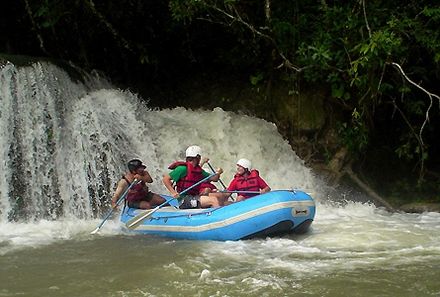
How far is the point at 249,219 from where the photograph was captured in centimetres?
616

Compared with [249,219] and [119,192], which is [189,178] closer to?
[119,192]

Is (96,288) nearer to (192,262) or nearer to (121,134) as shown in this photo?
(192,262)

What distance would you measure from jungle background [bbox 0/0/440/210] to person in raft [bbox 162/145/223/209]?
88.7 inches

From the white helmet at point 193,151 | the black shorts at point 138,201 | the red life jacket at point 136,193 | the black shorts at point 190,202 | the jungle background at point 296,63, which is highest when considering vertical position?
the jungle background at point 296,63

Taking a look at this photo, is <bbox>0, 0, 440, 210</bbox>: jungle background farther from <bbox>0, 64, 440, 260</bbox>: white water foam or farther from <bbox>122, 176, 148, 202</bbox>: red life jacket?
<bbox>122, 176, 148, 202</bbox>: red life jacket

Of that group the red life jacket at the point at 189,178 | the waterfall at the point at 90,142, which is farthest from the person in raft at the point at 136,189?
the waterfall at the point at 90,142

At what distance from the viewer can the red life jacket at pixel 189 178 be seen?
7.09 meters

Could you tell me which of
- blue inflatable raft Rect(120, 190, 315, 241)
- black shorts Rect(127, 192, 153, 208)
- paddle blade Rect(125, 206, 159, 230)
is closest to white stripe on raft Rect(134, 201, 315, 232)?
blue inflatable raft Rect(120, 190, 315, 241)

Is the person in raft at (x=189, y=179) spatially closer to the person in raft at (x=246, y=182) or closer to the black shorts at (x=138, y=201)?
the person in raft at (x=246, y=182)

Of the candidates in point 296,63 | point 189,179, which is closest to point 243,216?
point 189,179

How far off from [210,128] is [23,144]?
286cm

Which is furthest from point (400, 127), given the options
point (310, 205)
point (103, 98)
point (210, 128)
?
point (103, 98)

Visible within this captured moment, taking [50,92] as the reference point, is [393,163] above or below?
below

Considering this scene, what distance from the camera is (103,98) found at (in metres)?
9.02
